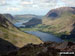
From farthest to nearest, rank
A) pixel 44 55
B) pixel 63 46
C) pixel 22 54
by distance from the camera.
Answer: pixel 63 46 < pixel 22 54 < pixel 44 55

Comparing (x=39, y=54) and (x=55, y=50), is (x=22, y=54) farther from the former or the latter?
(x=55, y=50)

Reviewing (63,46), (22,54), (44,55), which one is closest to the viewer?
(44,55)

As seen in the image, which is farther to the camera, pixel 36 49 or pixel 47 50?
pixel 36 49

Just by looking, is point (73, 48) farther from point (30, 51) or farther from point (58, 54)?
point (30, 51)

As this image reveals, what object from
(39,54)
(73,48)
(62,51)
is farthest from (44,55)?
(73,48)

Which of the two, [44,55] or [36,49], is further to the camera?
[36,49]

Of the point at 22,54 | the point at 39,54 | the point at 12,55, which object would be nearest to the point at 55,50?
the point at 39,54

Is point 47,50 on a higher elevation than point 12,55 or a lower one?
higher
